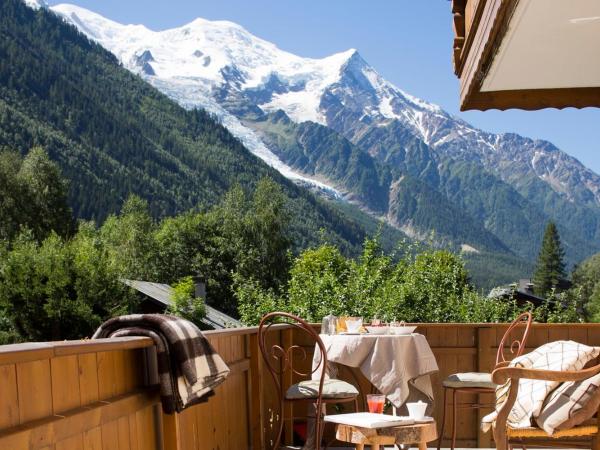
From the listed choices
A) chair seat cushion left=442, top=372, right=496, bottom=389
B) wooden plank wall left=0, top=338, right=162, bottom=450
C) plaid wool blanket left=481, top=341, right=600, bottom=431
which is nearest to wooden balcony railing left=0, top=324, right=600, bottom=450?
wooden plank wall left=0, top=338, right=162, bottom=450

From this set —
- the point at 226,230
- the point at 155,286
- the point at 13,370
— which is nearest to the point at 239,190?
the point at 226,230

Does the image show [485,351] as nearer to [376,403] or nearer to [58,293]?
[376,403]

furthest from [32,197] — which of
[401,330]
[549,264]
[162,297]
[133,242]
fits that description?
[401,330]

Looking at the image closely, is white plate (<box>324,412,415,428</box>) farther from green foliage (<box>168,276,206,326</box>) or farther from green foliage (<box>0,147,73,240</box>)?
green foliage (<box>0,147,73,240</box>)

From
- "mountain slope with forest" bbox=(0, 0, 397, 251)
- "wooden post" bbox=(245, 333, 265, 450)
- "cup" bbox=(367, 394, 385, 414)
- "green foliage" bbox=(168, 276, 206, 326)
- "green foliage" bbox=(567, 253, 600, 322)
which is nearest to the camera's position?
"cup" bbox=(367, 394, 385, 414)

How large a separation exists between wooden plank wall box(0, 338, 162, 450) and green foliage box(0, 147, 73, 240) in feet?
154

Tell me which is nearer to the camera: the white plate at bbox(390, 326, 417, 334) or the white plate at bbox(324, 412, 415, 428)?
the white plate at bbox(324, 412, 415, 428)

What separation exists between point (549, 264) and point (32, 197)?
127 ft

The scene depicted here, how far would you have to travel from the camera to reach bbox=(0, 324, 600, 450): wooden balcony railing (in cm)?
220

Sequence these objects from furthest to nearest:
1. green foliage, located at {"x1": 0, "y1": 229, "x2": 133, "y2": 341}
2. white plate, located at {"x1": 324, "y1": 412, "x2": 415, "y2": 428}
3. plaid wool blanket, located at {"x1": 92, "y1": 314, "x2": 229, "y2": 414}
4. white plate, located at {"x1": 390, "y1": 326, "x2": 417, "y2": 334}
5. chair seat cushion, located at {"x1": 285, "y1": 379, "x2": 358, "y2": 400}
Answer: green foliage, located at {"x1": 0, "y1": 229, "x2": 133, "y2": 341}, white plate, located at {"x1": 390, "y1": 326, "x2": 417, "y2": 334}, chair seat cushion, located at {"x1": 285, "y1": 379, "x2": 358, "y2": 400}, white plate, located at {"x1": 324, "y1": 412, "x2": 415, "y2": 428}, plaid wool blanket, located at {"x1": 92, "y1": 314, "x2": 229, "y2": 414}

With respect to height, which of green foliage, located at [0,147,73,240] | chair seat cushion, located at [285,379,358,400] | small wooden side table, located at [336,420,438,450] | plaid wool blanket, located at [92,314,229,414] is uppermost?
plaid wool blanket, located at [92,314,229,414]

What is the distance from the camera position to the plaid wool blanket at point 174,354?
3137 mm

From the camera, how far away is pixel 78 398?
8.40ft

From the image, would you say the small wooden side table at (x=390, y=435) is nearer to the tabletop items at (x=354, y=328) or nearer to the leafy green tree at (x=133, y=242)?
the tabletop items at (x=354, y=328)
